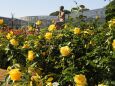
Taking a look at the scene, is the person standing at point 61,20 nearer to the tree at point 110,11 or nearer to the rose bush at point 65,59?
Answer: the tree at point 110,11

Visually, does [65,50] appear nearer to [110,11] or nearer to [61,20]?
[61,20]

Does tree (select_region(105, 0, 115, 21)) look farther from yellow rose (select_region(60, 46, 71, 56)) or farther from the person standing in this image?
yellow rose (select_region(60, 46, 71, 56))

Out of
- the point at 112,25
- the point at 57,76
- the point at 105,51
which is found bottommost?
the point at 57,76

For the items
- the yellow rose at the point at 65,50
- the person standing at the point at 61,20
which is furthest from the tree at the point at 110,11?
the yellow rose at the point at 65,50

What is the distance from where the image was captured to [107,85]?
275 centimetres

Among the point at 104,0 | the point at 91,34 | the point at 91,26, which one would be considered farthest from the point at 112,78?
the point at 104,0

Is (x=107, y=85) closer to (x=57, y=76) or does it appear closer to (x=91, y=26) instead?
(x=57, y=76)

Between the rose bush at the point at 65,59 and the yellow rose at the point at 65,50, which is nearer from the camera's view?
the rose bush at the point at 65,59

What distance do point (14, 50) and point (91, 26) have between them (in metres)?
1.61

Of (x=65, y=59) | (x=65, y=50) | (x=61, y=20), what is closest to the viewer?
(x=65, y=50)

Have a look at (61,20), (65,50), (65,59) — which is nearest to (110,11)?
(61,20)

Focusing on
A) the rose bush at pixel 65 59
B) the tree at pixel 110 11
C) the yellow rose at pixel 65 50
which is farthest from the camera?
the tree at pixel 110 11

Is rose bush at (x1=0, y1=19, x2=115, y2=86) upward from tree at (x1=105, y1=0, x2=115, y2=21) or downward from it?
downward

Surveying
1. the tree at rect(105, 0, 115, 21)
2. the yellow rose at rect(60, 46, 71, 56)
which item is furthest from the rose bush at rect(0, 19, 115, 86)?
the tree at rect(105, 0, 115, 21)
